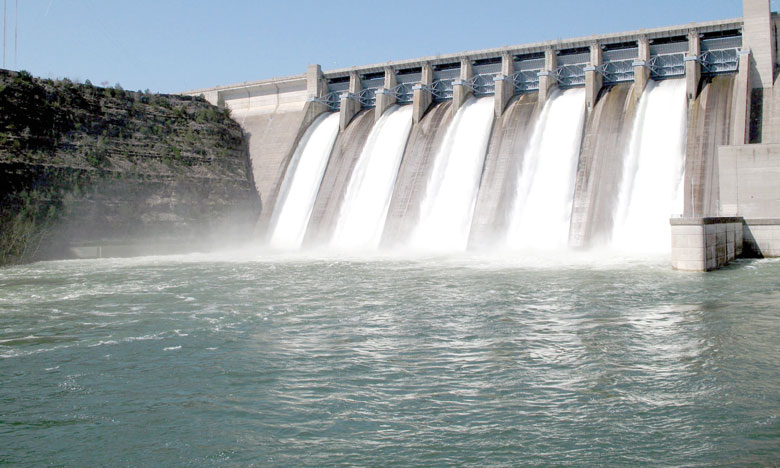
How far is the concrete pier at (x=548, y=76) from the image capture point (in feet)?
91.1

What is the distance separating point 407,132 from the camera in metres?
30.6

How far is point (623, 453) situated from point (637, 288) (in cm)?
923

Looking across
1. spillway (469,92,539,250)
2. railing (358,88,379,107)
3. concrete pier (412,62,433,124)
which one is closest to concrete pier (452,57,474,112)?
concrete pier (412,62,433,124)

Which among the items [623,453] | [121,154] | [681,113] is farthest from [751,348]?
[121,154]

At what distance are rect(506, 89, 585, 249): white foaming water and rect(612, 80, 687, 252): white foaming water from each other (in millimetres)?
1950

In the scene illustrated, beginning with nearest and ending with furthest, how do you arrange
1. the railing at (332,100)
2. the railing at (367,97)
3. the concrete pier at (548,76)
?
the concrete pier at (548,76)
the railing at (367,97)
the railing at (332,100)

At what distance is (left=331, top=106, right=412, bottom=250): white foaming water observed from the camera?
28.6 meters

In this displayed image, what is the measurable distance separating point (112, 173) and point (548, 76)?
1838cm

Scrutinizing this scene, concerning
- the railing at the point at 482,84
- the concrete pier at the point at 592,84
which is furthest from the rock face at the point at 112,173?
the concrete pier at the point at 592,84

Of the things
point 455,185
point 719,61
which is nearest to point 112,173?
point 455,185

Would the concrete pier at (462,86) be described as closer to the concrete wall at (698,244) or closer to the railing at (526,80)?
the railing at (526,80)

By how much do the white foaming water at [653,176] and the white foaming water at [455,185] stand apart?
5.71 m

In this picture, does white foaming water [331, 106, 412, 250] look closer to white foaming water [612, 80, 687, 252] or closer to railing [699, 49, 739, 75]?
white foaming water [612, 80, 687, 252]

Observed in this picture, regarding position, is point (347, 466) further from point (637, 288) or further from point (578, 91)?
point (578, 91)
